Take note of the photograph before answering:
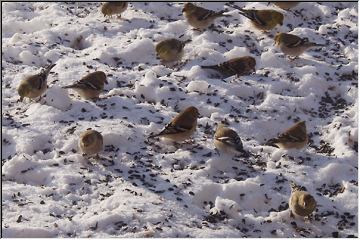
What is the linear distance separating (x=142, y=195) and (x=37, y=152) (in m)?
1.49

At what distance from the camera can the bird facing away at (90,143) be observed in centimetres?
665

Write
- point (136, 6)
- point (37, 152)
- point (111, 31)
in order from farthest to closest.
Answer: point (136, 6), point (111, 31), point (37, 152)

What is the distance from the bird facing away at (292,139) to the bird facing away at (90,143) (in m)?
1.97

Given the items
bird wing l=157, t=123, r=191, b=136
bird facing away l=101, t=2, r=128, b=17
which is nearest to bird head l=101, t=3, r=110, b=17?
bird facing away l=101, t=2, r=128, b=17

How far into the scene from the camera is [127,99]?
7.93 m

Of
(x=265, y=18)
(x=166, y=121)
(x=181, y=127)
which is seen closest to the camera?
(x=181, y=127)

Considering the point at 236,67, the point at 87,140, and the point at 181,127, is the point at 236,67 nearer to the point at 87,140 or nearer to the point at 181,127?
the point at 181,127

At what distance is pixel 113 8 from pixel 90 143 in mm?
3621

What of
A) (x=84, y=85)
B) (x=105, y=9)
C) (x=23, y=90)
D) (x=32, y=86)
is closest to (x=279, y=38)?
(x=105, y=9)

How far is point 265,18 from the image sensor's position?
366 inches

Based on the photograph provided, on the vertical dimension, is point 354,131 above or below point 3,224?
above

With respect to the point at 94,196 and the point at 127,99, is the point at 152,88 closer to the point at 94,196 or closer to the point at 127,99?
the point at 127,99

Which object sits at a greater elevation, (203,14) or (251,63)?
(203,14)

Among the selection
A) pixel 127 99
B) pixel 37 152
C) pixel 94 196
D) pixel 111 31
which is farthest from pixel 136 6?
pixel 94 196
